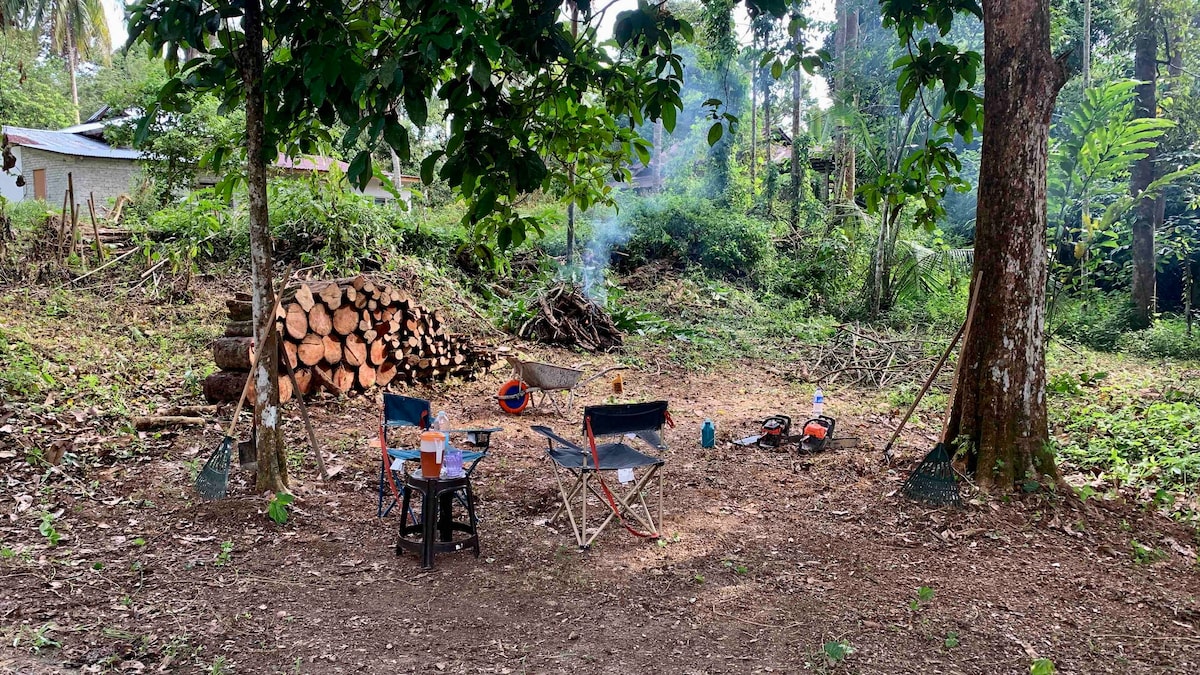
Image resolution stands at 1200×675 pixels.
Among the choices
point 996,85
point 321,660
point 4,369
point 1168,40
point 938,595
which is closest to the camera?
point 321,660

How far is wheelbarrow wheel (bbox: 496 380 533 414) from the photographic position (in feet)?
25.7

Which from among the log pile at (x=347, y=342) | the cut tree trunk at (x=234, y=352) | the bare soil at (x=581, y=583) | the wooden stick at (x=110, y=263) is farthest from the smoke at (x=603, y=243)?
the bare soil at (x=581, y=583)

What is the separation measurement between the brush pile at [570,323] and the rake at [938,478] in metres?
6.79

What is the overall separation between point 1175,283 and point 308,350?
15.9 meters

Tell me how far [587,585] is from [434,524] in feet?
2.90

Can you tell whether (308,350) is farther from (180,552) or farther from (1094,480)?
(1094,480)

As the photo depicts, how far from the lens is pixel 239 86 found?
14.3 ft

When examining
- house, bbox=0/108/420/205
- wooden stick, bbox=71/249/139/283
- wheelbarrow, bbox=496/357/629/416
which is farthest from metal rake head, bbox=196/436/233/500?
house, bbox=0/108/420/205

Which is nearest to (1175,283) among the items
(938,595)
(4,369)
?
(938,595)

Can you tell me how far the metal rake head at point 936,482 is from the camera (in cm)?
466

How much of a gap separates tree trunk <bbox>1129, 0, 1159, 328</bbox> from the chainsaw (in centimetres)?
965

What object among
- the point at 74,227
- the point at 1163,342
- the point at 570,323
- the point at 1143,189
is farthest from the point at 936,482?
the point at 1143,189

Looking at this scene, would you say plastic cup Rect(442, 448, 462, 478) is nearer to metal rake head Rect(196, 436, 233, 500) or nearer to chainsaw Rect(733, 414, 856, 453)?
metal rake head Rect(196, 436, 233, 500)

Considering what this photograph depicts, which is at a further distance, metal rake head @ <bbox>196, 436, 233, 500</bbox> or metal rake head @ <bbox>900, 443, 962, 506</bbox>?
metal rake head @ <bbox>900, 443, 962, 506</bbox>
